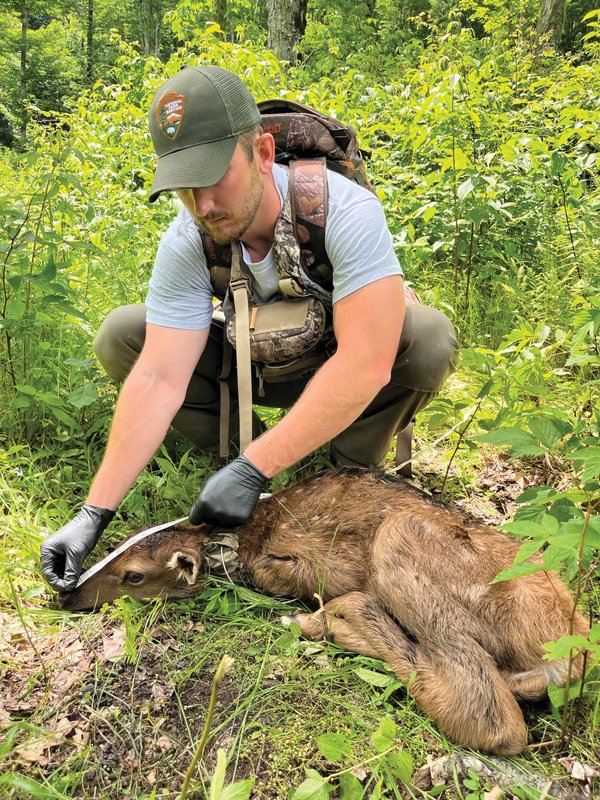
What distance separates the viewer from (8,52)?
32719 millimetres

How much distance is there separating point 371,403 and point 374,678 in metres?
1.88

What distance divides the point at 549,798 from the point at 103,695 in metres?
1.84

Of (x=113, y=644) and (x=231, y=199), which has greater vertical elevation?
(x=231, y=199)

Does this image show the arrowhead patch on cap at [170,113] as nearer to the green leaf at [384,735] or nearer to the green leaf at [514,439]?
the green leaf at [514,439]

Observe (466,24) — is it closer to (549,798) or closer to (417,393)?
(417,393)

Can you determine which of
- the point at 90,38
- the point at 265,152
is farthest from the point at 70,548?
the point at 90,38

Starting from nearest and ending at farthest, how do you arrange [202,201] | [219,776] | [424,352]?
[219,776], [202,201], [424,352]

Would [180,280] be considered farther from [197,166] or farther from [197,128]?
[197,128]

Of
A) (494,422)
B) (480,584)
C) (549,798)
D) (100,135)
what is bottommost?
(549,798)

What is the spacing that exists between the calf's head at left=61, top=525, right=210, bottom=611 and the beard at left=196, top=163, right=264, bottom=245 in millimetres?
1653

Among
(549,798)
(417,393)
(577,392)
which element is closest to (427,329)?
(417,393)

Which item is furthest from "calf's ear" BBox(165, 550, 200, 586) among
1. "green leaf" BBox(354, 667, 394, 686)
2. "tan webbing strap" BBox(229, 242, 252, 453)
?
"green leaf" BBox(354, 667, 394, 686)

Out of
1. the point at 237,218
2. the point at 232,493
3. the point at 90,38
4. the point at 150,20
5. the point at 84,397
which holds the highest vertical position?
the point at 150,20

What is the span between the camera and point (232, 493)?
3.26 metres
